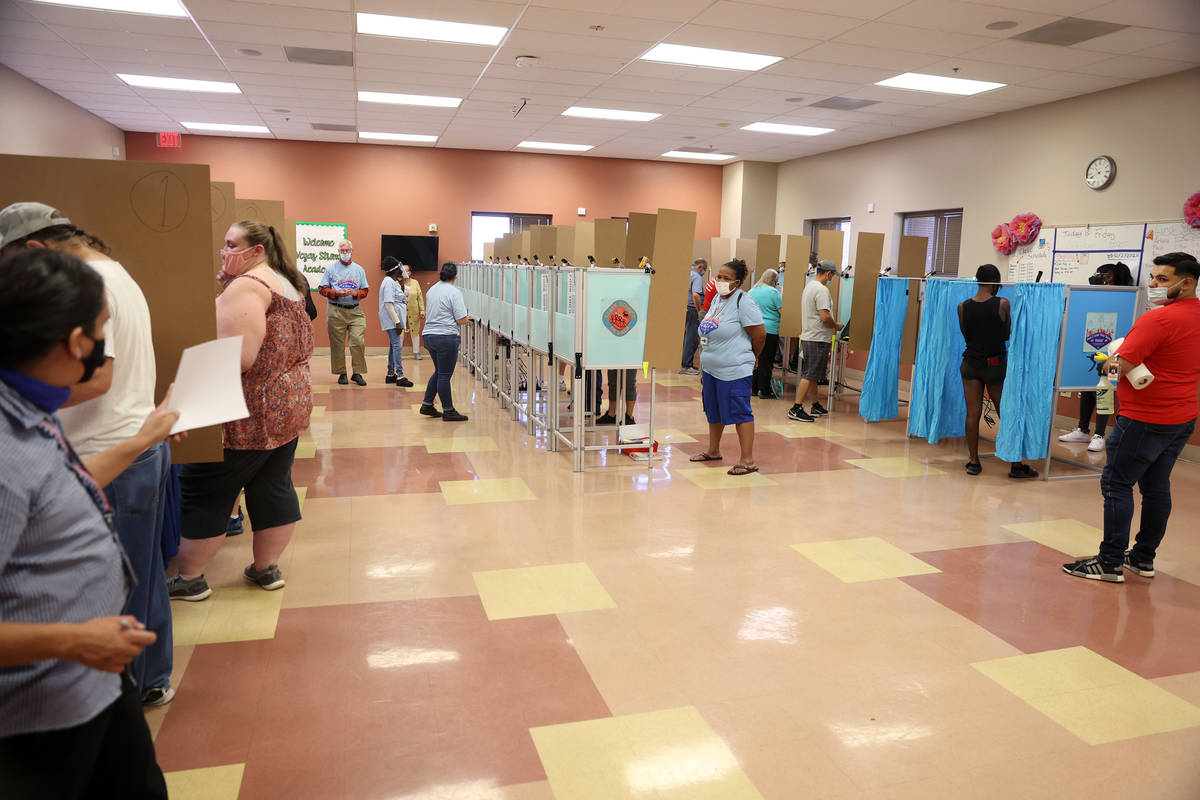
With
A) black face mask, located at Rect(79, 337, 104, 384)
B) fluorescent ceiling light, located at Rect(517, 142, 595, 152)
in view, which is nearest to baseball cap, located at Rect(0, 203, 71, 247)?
black face mask, located at Rect(79, 337, 104, 384)

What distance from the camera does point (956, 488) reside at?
551 cm

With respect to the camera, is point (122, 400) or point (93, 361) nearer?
point (93, 361)

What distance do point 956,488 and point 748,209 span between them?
868 cm

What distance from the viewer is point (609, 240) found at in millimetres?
6352

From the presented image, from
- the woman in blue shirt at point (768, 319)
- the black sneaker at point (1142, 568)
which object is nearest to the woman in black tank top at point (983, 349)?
the black sneaker at point (1142, 568)

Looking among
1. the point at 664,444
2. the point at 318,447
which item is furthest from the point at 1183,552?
the point at 318,447

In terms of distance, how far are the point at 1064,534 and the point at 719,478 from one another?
218 centimetres

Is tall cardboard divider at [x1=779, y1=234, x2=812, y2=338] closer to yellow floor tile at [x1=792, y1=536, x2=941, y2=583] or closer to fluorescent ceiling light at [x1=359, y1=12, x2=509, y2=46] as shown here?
fluorescent ceiling light at [x1=359, y1=12, x2=509, y2=46]

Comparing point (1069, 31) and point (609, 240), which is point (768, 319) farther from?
point (1069, 31)

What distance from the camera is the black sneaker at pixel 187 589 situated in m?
3.35

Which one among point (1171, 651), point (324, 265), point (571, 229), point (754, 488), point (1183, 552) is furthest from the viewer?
point (324, 265)

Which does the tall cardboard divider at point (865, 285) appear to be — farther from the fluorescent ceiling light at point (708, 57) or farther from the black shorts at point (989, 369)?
the fluorescent ceiling light at point (708, 57)

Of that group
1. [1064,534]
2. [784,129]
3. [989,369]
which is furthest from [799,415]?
[784,129]

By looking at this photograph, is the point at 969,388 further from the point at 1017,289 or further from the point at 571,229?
the point at 571,229
